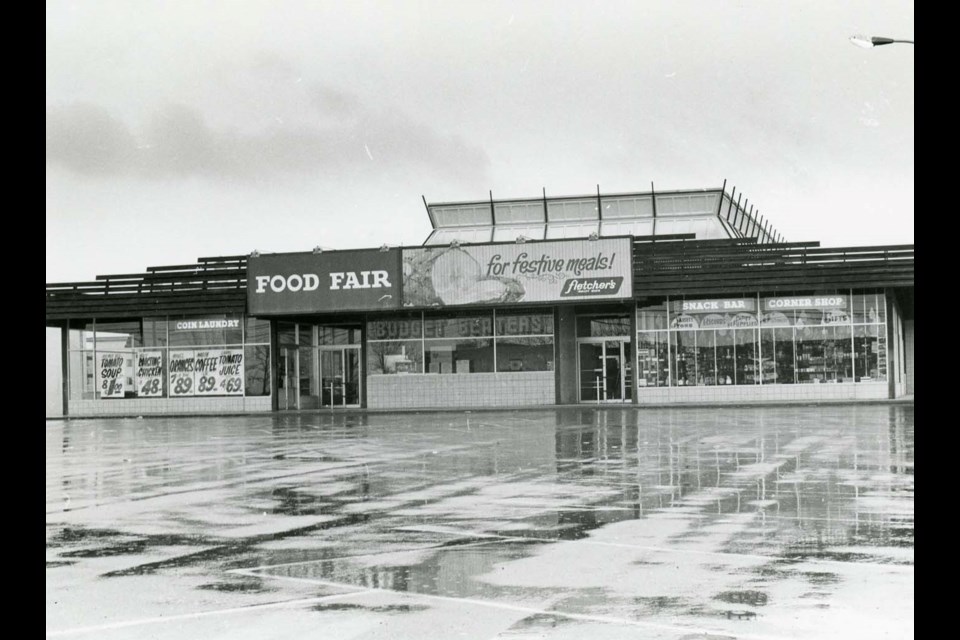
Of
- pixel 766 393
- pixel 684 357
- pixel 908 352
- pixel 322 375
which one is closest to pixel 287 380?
pixel 322 375

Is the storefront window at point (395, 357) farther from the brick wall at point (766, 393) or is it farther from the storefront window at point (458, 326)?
the brick wall at point (766, 393)

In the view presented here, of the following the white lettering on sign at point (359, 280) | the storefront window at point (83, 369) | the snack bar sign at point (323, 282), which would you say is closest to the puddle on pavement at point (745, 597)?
the snack bar sign at point (323, 282)

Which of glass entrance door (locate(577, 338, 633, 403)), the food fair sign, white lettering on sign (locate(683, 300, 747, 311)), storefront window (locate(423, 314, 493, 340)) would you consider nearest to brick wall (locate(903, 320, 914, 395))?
→ white lettering on sign (locate(683, 300, 747, 311))

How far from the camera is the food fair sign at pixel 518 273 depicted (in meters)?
34.8

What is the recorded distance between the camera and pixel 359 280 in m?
37.0

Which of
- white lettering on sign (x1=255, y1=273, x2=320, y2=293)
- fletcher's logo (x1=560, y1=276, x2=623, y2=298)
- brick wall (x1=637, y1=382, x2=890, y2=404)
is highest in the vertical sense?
white lettering on sign (x1=255, y1=273, x2=320, y2=293)

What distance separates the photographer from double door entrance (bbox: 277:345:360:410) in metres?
39.4

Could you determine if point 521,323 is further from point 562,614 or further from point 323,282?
point 562,614

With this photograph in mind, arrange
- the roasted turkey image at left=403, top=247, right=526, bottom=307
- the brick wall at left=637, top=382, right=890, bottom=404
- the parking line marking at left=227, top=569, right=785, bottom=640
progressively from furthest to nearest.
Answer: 1. the roasted turkey image at left=403, top=247, right=526, bottom=307
2. the brick wall at left=637, top=382, right=890, bottom=404
3. the parking line marking at left=227, top=569, right=785, bottom=640

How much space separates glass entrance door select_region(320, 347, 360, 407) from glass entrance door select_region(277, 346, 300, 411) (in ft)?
4.01

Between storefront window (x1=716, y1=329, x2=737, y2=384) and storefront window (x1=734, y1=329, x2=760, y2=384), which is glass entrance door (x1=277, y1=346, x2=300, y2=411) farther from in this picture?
storefront window (x1=734, y1=329, x2=760, y2=384)

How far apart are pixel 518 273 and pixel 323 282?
7.22 meters

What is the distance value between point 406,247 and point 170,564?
29.9 metres

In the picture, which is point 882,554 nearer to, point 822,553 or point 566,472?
point 822,553
